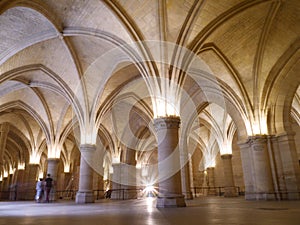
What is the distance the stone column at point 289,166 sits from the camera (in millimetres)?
11469

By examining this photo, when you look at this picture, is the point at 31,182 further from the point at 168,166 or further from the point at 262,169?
the point at 262,169

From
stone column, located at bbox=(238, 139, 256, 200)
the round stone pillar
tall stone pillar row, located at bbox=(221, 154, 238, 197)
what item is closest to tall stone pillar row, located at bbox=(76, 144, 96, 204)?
the round stone pillar

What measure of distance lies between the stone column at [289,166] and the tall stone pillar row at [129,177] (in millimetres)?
12814

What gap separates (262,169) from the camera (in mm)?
11961

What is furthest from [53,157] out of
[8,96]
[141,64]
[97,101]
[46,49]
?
[141,64]

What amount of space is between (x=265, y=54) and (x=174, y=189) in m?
8.75

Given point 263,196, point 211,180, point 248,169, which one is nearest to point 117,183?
point 211,180

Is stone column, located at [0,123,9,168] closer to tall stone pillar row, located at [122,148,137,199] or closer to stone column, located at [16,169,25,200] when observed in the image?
stone column, located at [16,169,25,200]

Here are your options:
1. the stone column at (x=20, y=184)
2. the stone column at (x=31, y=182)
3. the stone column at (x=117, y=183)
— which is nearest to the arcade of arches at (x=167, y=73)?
the stone column at (x=31, y=182)

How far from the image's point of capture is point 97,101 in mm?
14797

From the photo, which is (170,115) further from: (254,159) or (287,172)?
(287,172)

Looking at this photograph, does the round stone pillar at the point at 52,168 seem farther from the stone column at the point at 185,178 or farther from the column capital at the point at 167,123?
the column capital at the point at 167,123

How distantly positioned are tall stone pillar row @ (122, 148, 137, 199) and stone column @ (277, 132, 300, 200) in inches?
505

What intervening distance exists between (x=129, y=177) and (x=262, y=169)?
12296 mm
